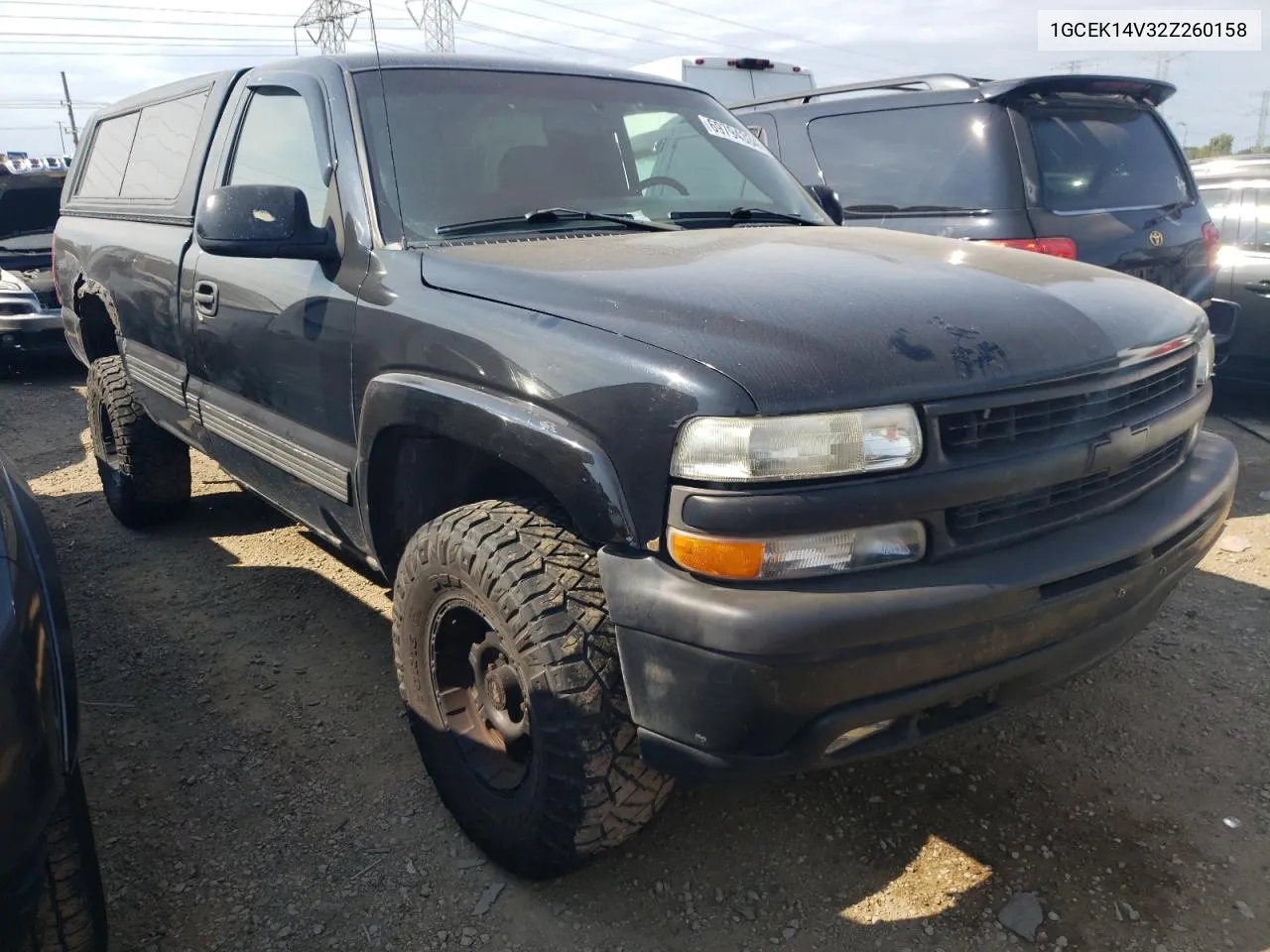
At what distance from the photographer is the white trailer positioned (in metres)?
9.38

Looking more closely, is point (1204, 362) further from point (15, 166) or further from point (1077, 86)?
point (15, 166)

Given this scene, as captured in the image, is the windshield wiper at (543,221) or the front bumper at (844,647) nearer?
the front bumper at (844,647)

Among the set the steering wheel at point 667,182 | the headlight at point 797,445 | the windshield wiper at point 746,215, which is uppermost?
the steering wheel at point 667,182

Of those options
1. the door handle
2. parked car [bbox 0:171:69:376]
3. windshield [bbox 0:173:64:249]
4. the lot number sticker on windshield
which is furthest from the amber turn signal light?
windshield [bbox 0:173:64:249]

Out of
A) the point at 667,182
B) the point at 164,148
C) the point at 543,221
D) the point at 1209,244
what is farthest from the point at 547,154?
the point at 1209,244

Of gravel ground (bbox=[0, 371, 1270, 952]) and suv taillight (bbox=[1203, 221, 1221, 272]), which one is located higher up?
suv taillight (bbox=[1203, 221, 1221, 272])

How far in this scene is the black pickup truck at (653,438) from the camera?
1.75m

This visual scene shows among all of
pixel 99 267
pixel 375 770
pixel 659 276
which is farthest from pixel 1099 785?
pixel 99 267

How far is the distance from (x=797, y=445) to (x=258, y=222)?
1.62m

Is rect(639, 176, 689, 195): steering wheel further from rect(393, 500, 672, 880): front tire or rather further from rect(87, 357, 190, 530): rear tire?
rect(87, 357, 190, 530): rear tire

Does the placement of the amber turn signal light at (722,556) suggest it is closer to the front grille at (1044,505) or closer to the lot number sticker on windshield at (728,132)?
the front grille at (1044,505)

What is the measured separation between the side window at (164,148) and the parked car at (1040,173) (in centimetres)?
319

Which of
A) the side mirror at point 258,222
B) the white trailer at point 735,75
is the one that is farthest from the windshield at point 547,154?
the white trailer at point 735,75

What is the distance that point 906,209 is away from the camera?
16.1ft
